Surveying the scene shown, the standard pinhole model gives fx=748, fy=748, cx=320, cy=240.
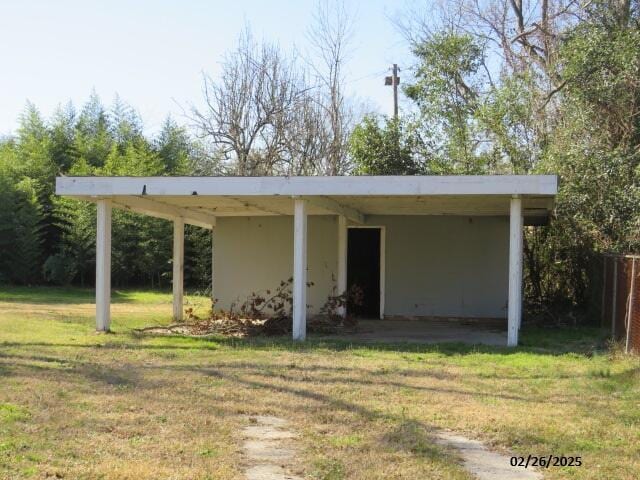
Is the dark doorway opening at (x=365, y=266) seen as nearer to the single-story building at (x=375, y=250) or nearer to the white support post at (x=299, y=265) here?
the single-story building at (x=375, y=250)

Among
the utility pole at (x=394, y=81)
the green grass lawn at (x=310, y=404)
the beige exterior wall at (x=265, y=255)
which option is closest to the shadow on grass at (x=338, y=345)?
the green grass lawn at (x=310, y=404)

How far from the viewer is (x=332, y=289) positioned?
15102 millimetres

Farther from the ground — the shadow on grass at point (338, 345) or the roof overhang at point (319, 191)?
the roof overhang at point (319, 191)

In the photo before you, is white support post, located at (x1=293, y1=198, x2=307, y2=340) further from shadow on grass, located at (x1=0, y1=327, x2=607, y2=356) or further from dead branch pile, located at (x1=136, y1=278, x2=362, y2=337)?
dead branch pile, located at (x1=136, y1=278, x2=362, y2=337)

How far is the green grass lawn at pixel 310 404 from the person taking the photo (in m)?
4.75

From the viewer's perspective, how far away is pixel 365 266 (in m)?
16.1

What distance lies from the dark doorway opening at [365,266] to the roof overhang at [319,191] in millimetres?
2730

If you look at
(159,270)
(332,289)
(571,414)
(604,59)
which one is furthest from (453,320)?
(159,270)

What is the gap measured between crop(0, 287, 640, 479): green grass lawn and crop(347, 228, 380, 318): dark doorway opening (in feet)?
16.4

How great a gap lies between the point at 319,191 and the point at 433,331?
153 inches

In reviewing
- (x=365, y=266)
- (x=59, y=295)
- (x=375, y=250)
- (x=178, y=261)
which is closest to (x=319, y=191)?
(x=178, y=261)

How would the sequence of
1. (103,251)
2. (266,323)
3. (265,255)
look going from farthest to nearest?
(265,255) → (266,323) → (103,251)

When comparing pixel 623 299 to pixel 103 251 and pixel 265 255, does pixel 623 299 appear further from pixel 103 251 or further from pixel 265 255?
pixel 103 251

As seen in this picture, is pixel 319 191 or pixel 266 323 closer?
pixel 319 191
